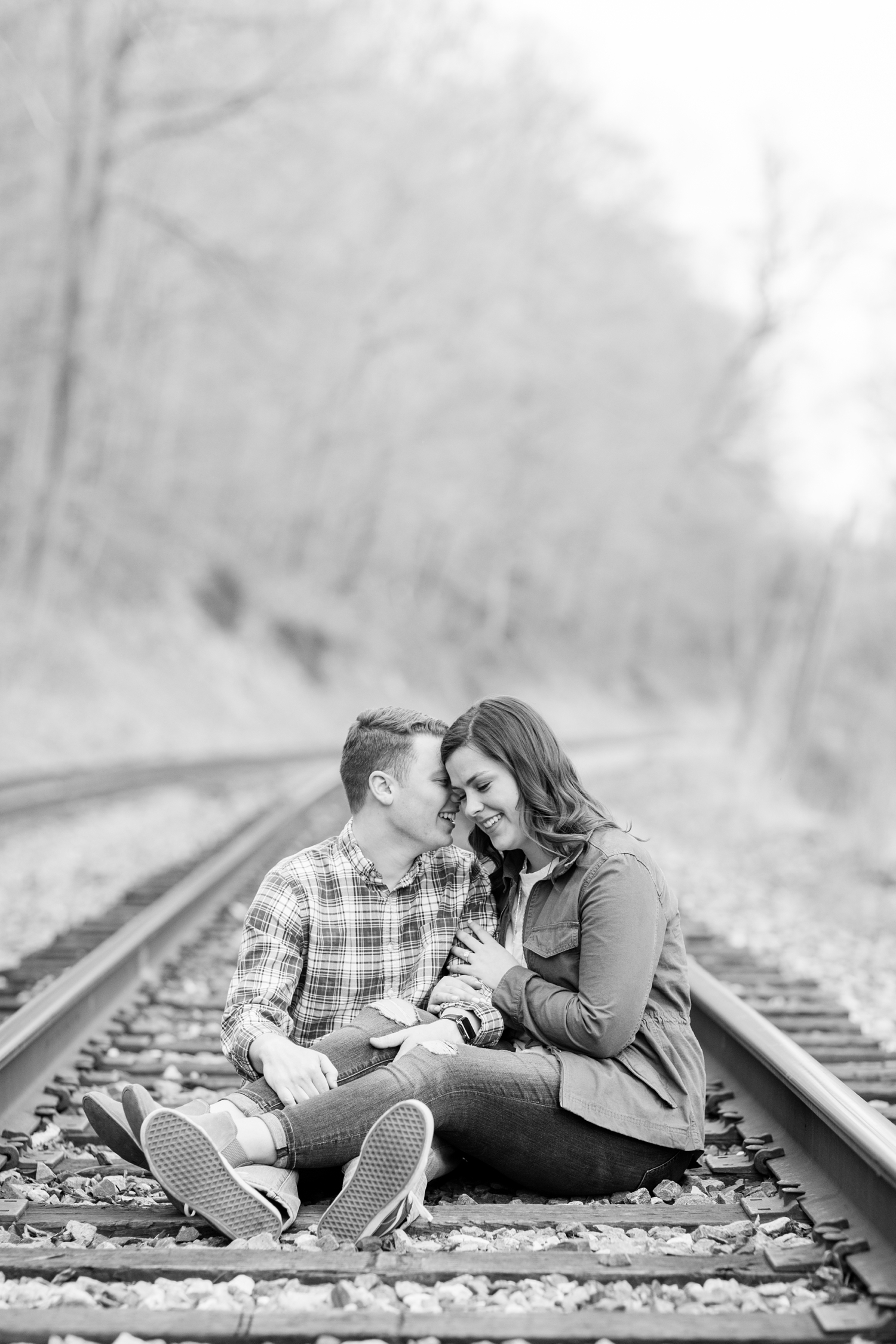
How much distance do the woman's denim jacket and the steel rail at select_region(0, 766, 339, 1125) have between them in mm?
1461

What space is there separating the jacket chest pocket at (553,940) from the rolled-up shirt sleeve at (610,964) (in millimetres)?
26

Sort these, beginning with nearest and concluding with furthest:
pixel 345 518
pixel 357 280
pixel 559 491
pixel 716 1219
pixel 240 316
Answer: pixel 716 1219 < pixel 240 316 < pixel 357 280 < pixel 345 518 < pixel 559 491

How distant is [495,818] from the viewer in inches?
126

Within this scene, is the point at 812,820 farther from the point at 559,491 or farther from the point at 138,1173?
the point at 559,491

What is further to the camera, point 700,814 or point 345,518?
point 345,518

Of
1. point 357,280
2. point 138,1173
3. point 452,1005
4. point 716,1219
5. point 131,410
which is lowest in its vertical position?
point 138,1173

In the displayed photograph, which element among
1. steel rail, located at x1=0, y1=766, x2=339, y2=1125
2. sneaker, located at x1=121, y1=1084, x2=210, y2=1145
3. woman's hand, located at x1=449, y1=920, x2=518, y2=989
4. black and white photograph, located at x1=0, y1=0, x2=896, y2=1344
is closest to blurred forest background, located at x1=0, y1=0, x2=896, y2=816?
black and white photograph, located at x1=0, y1=0, x2=896, y2=1344

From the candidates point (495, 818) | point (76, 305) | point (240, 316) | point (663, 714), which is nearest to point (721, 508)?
point (663, 714)

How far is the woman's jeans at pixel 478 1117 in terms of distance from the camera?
117 inches

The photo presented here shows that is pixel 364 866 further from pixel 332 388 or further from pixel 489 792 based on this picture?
pixel 332 388

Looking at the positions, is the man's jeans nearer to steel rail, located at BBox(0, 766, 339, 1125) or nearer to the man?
the man

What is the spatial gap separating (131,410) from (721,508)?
73.3ft

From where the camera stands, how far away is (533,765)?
3174 millimetres

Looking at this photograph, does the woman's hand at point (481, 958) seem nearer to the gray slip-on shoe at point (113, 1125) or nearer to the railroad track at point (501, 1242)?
the railroad track at point (501, 1242)
